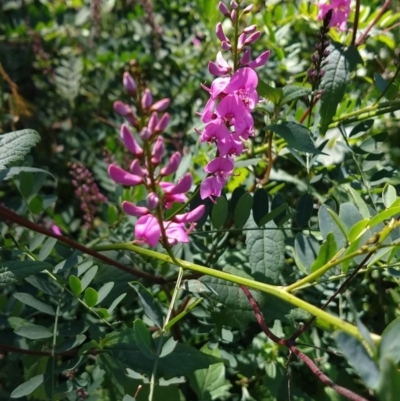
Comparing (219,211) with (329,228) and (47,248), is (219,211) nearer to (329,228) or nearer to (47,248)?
(329,228)

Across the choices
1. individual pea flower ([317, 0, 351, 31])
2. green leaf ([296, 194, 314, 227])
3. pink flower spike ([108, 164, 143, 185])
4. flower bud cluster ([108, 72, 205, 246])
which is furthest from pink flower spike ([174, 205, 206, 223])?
individual pea flower ([317, 0, 351, 31])

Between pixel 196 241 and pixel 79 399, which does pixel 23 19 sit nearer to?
pixel 196 241

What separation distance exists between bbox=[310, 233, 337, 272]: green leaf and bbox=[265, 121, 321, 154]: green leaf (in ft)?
0.69

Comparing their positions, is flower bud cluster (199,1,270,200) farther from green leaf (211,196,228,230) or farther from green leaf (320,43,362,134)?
green leaf (320,43,362,134)

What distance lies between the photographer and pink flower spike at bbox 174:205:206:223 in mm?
651

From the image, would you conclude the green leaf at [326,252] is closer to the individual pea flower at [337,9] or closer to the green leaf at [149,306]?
the green leaf at [149,306]

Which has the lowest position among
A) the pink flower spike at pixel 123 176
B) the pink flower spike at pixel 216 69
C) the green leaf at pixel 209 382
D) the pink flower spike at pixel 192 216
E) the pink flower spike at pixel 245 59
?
the green leaf at pixel 209 382

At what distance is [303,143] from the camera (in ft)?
2.64

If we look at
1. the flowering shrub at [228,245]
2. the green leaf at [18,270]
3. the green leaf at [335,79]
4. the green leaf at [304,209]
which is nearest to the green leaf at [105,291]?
the flowering shrub at [228,245]

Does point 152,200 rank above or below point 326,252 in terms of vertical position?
above

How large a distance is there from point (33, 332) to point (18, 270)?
11 centimetres

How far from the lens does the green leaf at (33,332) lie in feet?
2.51

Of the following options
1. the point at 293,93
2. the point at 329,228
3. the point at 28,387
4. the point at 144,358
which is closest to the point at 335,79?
the point at 293,93

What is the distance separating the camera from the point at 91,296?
2.49 feet
